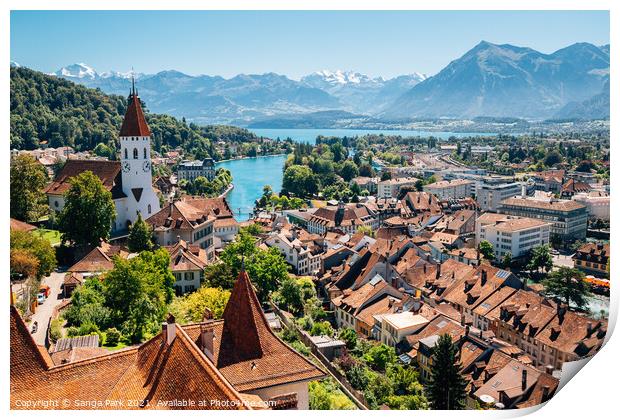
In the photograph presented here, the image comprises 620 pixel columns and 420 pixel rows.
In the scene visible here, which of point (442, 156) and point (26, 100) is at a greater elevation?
point (26, 100)

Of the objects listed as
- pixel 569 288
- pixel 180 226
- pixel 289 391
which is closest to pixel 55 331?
pixel 289 391

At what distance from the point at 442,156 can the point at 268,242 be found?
41268mm

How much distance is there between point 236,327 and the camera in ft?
16.1

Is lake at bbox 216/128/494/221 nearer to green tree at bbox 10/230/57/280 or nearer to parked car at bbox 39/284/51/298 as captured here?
parked car at bbox 39/284/51/298

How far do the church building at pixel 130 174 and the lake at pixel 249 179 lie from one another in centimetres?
1147

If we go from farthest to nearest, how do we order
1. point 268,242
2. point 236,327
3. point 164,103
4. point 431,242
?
point 164,103
point 431,242
point 268,242
point 236,327

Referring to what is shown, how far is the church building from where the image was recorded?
12453 mm

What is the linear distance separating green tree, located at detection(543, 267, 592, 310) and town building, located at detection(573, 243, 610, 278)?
164cm

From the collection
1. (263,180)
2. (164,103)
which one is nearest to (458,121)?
(164,103)

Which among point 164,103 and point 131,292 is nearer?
point 131,292

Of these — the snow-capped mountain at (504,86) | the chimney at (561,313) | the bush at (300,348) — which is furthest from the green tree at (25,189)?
the snow-capped mountain at (504,86)

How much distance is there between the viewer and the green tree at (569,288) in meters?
13.1

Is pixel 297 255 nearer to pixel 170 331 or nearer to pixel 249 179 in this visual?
pixel 170 331

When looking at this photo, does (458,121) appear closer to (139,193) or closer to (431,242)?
(431,242)
